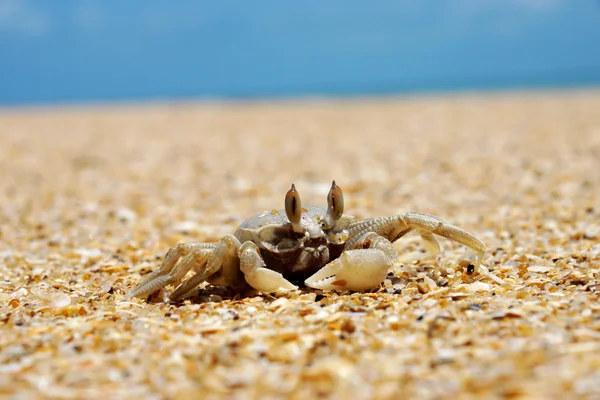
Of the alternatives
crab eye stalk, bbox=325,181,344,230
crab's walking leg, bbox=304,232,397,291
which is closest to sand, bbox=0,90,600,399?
crab's walking leg, bbox=304,232,397,291

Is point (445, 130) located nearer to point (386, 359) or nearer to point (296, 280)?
point (296, 280)

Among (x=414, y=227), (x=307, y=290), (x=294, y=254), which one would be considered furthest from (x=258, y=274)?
(x=414, y=227)

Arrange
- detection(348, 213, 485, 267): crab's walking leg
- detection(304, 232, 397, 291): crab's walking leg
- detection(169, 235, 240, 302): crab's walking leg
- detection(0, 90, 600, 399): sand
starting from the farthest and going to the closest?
detection(348, 213, 485, 267): crab's walking leg → detection(169, 235, 240, 302): crab's walking leg → detection(304, 232, 397, 291): crab's walking leg → detection(0, 90, 600, 399): sand

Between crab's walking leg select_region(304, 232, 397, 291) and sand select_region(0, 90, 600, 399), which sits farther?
crab's walking leg select_region(304, 232, 397, 291)

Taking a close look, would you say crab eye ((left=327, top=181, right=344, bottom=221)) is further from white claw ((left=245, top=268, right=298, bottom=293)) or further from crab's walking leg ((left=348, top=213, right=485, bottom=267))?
white claw ((left=245, top=268, right=298, bottom=293))

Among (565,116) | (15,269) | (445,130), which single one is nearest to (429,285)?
(15,269)
